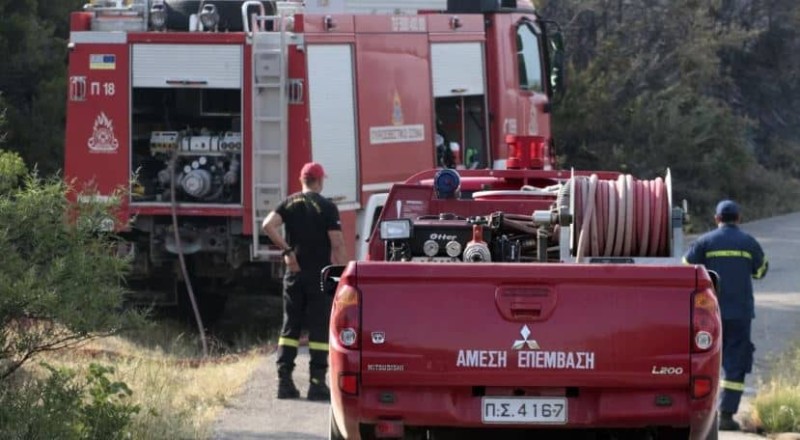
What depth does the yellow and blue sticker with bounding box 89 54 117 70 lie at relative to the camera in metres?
14.4

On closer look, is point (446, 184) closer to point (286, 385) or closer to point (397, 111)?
point (286, 385)

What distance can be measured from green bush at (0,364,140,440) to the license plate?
81.3 inches

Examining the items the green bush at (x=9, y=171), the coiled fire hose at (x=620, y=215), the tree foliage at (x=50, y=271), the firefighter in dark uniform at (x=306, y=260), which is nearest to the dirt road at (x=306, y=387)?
the firefighter in dark uniform at (x=306, y=260)

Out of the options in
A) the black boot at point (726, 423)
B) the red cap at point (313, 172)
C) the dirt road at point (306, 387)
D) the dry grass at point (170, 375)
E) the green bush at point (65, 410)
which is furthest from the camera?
the red cap at point (313, 172)

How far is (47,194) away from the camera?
8.28 metres

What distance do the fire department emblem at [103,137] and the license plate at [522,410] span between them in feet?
25.9

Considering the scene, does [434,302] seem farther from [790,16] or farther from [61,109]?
[790,16]

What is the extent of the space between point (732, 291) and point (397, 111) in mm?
5681

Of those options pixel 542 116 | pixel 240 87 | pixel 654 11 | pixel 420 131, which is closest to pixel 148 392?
pixel 240 87

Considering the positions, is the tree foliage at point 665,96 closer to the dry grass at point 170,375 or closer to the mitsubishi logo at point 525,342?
the dry grass at point 170,375

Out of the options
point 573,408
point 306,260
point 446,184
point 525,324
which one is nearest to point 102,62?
point 306,260

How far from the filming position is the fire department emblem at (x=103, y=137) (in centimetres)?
1442

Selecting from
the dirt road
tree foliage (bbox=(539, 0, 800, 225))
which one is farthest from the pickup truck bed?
tree foliage (bbox=(539, 0, 800, 225))

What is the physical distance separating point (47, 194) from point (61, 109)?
39.8 ft
